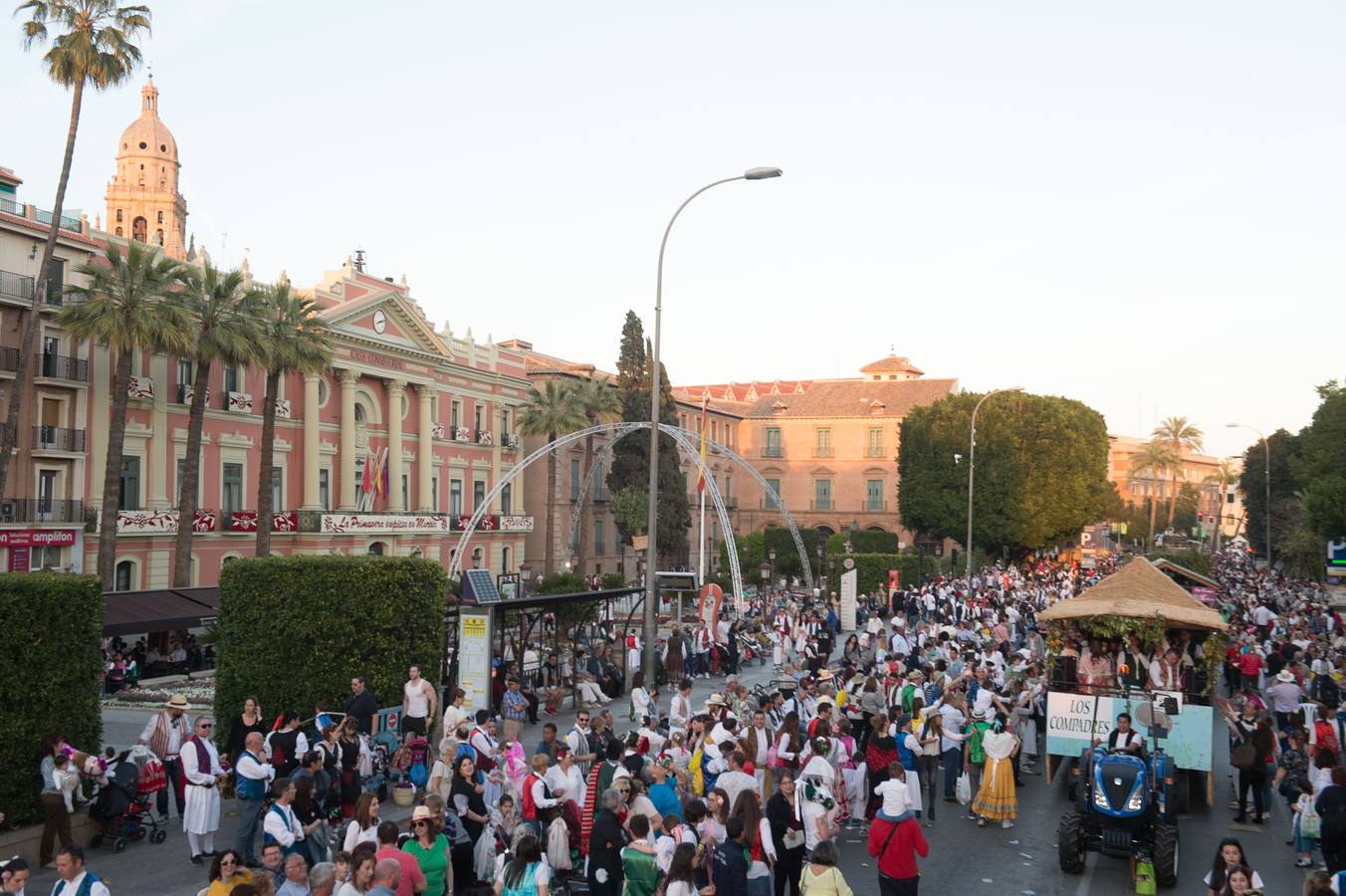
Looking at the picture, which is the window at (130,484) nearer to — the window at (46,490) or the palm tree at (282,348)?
the window at (46,490)

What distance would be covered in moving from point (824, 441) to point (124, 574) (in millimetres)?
60534

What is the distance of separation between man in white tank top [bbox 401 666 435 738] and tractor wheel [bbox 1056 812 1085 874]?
926cm

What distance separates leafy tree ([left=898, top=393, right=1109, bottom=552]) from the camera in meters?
68.8

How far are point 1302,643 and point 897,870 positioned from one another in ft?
65.5

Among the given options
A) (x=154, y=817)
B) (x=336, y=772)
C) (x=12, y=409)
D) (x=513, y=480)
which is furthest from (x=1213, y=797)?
(x=513, y=480)

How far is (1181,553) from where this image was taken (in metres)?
53.0

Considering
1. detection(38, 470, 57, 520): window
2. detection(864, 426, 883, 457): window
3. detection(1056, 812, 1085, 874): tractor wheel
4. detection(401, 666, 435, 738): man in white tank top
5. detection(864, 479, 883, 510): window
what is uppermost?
detection(864, 426, 883, 457): window

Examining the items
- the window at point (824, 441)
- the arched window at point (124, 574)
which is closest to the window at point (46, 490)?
the arched window at point (124, 574)

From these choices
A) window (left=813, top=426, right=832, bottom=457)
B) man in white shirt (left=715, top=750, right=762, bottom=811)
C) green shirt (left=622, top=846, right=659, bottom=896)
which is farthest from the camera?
window (left=813, top=426, right=832, bottom=457)

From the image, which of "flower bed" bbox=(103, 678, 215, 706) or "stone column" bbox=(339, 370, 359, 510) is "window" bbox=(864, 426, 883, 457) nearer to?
"stone column" bbox=(339, 370, 359, 510)

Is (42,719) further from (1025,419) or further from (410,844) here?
(1025,419)

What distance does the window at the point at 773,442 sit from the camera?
91438 millimetres

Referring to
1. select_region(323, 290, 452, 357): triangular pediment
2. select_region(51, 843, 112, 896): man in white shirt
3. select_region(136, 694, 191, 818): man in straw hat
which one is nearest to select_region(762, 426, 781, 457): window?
select_region(323, 290, 452, 357): triangular pediment

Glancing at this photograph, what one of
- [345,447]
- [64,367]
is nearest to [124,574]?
[64,367]
